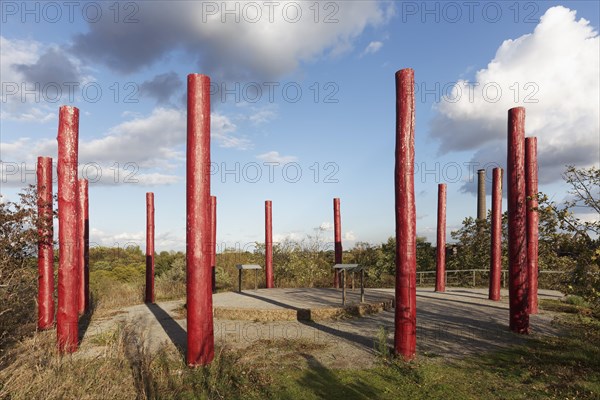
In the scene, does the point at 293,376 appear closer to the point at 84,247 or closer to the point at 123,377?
the point at 123,377

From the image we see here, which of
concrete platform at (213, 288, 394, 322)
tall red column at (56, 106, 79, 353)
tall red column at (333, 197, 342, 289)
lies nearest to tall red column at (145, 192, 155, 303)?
concrete platform at (213, 288, 394, 322)

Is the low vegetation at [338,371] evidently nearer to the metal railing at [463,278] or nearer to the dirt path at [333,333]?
the dirt path at [333,333]

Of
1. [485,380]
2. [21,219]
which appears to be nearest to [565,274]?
[485,380]

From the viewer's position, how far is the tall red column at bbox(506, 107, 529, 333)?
29.0 ft

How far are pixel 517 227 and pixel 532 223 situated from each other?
10.4 ft

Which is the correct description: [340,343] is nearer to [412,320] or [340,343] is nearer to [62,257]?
[412,320]

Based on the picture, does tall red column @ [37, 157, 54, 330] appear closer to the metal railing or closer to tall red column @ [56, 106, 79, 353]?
tall red column @ [56, 106, 79, 353]

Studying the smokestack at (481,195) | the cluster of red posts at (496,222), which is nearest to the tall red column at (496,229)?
the cluster of red posts at (496,222)

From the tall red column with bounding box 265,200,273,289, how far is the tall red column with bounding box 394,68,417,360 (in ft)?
37.9

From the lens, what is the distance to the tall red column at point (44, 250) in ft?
30.9

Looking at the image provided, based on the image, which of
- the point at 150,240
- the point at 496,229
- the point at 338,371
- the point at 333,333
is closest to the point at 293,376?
the point at 338,371

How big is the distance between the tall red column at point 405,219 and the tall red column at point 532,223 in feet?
20.1

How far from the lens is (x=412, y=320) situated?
6801 millimetres

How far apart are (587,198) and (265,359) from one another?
575cm
